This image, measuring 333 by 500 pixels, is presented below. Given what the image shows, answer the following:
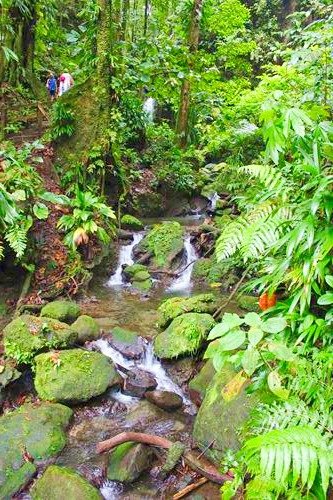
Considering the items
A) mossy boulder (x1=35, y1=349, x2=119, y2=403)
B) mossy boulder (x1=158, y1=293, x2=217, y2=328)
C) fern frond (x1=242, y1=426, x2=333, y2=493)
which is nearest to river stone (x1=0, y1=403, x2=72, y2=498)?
mossy boulder (x1=35, y1=349, x2=119, y2=403)

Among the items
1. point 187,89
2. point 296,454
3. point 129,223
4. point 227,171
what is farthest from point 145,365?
point 187,89

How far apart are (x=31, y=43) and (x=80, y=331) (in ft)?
31.6

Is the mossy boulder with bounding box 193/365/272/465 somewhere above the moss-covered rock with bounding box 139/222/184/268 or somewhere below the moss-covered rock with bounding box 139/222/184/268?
below

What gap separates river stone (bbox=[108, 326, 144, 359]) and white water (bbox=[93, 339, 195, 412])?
61mm

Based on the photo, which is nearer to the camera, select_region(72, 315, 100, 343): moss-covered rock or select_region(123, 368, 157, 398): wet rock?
select_region(123, 368, 157, 398): wet rock

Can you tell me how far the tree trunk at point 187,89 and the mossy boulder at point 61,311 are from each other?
27.8 feet

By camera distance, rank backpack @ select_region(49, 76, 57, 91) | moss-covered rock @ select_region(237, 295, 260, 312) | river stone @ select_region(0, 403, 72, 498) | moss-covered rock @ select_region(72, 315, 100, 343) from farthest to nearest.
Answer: backpack @ select_region(49, 76, 57, 91) < moss-covered rock @ select_region(237, 295, 260, 312) < moss-covered rock @ select_region(72, 315, 100, 343) < river stone @ select_region(0, 403, 72, 498)

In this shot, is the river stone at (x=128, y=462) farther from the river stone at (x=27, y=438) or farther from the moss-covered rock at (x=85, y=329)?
the moss-covered rock at (x=85, y=329)

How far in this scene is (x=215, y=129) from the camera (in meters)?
13.6

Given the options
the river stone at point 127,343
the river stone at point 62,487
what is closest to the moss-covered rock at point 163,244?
the river stone at point 127,343

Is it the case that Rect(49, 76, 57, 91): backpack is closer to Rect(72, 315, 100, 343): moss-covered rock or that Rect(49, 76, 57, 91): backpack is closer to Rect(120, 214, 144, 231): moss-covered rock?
Rect(120, 214, 144, 231): moss-covered rock

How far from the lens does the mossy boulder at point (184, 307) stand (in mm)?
6785

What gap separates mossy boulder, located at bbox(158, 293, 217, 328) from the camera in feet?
22.3

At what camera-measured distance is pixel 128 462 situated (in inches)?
169
